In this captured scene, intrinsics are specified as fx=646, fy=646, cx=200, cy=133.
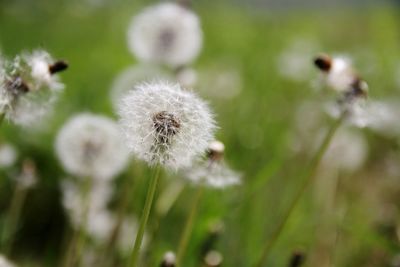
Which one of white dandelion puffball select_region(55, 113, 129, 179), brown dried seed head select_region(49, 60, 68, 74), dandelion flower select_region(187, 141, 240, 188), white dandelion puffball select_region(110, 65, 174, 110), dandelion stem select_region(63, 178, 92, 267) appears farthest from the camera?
white dandelion puffball select_region(110, 65, 174, 110)

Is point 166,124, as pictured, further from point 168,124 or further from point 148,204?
point 148,204

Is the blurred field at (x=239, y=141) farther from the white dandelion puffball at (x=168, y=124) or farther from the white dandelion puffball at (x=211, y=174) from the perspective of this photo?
the white dandelion puffball at (x=211, y=174)

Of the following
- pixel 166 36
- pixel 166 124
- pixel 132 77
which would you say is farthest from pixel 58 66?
pixel 132 77

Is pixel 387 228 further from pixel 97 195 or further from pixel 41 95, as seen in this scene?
pixel 41 95

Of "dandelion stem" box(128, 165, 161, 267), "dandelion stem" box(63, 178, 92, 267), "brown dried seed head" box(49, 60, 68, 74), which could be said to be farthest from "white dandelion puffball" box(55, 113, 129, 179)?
"dandelion stem" box(128, 165, 161, 267)

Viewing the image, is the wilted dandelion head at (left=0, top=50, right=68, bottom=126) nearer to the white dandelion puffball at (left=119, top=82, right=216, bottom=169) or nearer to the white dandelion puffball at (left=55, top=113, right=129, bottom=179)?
the white dandelion puffball at (left=119, top=82, right=216, bottom=169)

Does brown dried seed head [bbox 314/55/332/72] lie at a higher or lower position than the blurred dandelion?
higher
